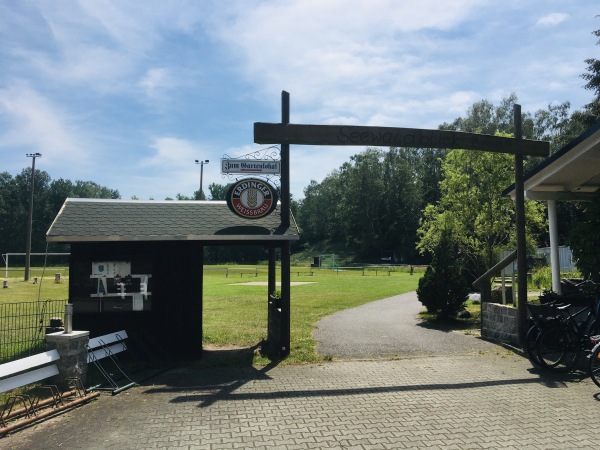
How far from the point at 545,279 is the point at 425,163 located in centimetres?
6304

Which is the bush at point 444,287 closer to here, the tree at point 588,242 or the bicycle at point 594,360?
the tree at point 588,242

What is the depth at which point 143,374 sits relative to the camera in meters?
7.94

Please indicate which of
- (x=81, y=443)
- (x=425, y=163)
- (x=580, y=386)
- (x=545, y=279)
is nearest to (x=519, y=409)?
(x=580, y=386)

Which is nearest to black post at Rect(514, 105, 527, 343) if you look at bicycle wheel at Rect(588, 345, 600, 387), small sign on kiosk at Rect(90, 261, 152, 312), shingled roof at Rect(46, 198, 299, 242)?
bicycle wheel at Rect(588, 345, 600, 387)

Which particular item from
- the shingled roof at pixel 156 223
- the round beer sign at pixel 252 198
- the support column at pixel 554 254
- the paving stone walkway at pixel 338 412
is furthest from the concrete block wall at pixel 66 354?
the support column at pixel 554 254

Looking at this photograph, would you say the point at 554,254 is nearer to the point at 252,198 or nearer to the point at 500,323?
the point at 500,323

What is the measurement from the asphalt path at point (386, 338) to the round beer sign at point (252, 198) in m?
3.05

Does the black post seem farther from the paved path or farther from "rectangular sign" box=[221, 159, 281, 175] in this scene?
"rectangular sign" box=[221, 159, 281, 175]

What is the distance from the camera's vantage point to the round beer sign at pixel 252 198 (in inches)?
383

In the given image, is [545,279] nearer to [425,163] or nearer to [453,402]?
[453,402]

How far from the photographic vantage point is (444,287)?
1444cm

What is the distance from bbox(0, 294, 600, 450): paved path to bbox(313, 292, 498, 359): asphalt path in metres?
1.40

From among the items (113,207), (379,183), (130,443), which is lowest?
(130,443)

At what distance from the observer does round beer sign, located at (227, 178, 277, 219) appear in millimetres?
9719
